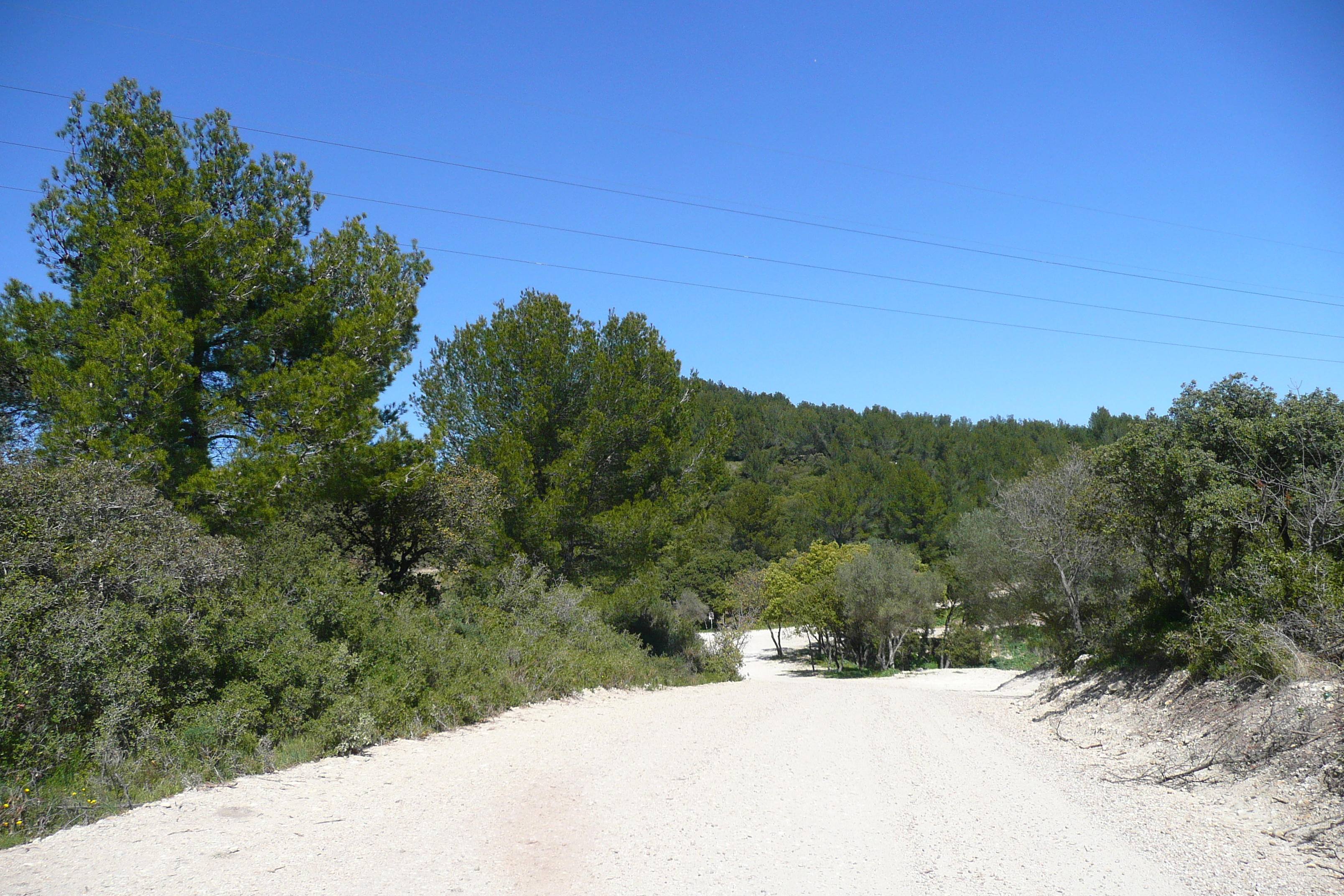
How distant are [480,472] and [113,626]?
12.4 meters

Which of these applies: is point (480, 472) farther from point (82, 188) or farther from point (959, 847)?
point (959, 847)

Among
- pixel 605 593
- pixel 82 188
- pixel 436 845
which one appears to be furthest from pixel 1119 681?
pixel 82 188

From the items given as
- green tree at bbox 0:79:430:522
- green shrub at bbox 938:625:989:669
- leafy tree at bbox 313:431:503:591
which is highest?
green tree at bbox 0:79:430:522

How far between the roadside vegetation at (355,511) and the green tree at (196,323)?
0.06 m

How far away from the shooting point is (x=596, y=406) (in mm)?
21641

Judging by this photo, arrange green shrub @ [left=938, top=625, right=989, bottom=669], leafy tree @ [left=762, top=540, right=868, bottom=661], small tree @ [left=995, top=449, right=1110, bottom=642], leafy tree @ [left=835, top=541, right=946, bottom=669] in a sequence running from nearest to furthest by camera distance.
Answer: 1. small tree @ [left=995, top=449, right=1110, bottom=642]
2. leafy tree @ [left=835, top=541, right=946, bottom=669]
3. leafy tree @ [left=762, top=540, right=868, bottom=661]
4. green shrub @ [left=938, top=625, right=989, bottom=669]

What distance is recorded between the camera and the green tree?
11.8 m

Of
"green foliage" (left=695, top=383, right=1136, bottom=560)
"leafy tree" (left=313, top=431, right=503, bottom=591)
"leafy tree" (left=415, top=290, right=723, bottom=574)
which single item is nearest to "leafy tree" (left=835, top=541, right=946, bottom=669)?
"green foliage" (left=695, top=383, right=1136, bottom=560)

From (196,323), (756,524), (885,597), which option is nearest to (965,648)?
(885,597)

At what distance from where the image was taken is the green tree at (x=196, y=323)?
11.8 m

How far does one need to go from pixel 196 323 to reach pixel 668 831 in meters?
11.9

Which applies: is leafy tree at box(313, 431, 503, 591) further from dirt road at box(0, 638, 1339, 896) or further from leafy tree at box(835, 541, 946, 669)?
leafy tree at box(835, 541, 946, 669)

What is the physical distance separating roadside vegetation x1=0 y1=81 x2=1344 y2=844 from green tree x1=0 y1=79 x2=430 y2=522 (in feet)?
0.19

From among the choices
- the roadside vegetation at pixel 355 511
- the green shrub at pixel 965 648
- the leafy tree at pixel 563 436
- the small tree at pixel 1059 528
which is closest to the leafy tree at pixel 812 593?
the green shrub at pixel 965 648
